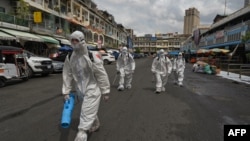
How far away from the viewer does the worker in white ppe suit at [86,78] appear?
3.40 metres

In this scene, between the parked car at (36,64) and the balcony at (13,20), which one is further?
the balcony at (13,20)

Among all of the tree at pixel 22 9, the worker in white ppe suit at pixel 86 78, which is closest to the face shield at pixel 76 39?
the worker in white ppe suit at pixel 86 78

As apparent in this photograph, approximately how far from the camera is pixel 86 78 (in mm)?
3609

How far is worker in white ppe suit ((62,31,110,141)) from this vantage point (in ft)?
11.2

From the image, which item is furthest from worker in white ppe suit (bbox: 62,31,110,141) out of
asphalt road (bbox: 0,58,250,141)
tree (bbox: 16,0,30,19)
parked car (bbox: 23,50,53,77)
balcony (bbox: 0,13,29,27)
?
tree (bbox: 16,0,30,19)

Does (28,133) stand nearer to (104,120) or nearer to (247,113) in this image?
(104,120)

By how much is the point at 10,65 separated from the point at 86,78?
8331 mm

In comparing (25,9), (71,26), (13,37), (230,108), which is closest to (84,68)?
(230,108)

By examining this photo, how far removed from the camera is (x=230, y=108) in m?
6.64

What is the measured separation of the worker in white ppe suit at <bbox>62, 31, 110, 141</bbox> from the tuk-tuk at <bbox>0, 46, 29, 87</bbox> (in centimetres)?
775

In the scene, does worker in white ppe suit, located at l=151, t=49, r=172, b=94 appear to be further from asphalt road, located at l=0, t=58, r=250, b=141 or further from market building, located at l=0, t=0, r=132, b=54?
market building, located at l=0, t=0, r=132, b=54

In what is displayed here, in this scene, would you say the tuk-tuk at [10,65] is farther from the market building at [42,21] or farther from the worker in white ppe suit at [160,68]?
the worker in white ppe suit at [160,68]

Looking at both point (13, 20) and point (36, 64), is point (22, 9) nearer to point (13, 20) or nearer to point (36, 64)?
point (13, 20)

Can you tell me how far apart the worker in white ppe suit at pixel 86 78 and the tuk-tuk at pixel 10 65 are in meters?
7.75
